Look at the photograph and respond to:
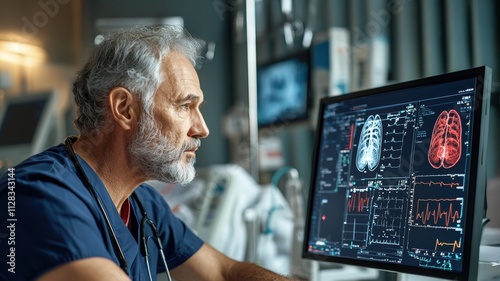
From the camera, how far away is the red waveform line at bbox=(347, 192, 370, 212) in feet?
4.45

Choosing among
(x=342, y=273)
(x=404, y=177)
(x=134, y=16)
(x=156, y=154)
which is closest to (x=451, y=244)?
(x=404, y=177)

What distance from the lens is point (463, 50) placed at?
2.83 m

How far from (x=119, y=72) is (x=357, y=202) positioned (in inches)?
25.4

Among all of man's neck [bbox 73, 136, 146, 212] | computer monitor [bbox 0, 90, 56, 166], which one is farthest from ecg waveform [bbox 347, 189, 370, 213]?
computer monitor [bbox 0, 90, 56, 166]

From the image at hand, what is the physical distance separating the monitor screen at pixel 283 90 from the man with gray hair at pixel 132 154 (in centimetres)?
112

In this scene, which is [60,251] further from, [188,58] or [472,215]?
[472,215]

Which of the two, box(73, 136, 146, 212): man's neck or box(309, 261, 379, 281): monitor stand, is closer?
box(73, 136, 146, 212): man's neck

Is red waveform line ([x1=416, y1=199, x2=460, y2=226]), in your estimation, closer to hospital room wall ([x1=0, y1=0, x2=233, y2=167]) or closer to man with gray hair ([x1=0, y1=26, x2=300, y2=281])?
man with gray hair ([x1=0, y1=26, x2=300, y2=281])

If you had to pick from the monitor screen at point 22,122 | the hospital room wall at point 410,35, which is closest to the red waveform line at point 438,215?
the hospital room wall at point 410,35

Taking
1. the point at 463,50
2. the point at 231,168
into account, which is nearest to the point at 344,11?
the point at 463,50

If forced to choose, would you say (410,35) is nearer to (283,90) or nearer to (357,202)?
(283,90)

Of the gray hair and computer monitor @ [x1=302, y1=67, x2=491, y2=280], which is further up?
the gray hair

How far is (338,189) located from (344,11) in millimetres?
2400

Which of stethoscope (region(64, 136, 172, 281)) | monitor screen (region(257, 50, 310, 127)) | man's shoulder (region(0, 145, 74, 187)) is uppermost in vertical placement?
monitor screen (region(257, 50, 310, 127))
